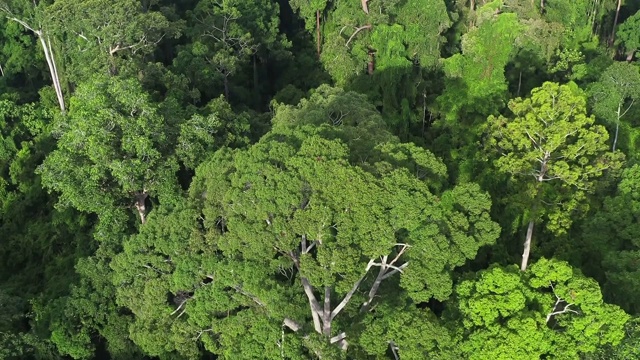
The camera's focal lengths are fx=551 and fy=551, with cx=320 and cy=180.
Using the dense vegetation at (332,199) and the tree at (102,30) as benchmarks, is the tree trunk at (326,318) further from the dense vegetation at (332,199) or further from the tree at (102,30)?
the tree at (102,30)

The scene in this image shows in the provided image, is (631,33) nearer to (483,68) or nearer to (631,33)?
(631,33)

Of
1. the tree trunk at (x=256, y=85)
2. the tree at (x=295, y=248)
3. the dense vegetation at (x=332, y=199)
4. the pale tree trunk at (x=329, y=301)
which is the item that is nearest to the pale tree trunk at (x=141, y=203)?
the dense vegetation at (x=332, y=199)

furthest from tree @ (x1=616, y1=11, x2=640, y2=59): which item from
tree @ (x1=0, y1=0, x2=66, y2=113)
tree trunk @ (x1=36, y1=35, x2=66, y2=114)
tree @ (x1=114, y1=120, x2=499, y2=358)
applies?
tree trunk @ (x1=36, y1=35, x2=66, y2=114)

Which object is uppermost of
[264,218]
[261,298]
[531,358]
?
[264,218]

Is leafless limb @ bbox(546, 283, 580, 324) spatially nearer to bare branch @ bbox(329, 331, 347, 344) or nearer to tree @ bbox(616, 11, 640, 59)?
bare branch @ bbox(329, 331, 347, 344)

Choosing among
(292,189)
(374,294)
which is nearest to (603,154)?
(374,294)

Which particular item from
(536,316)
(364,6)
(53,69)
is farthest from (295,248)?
(53,69)

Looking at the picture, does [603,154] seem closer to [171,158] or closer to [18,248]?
[171,158]
